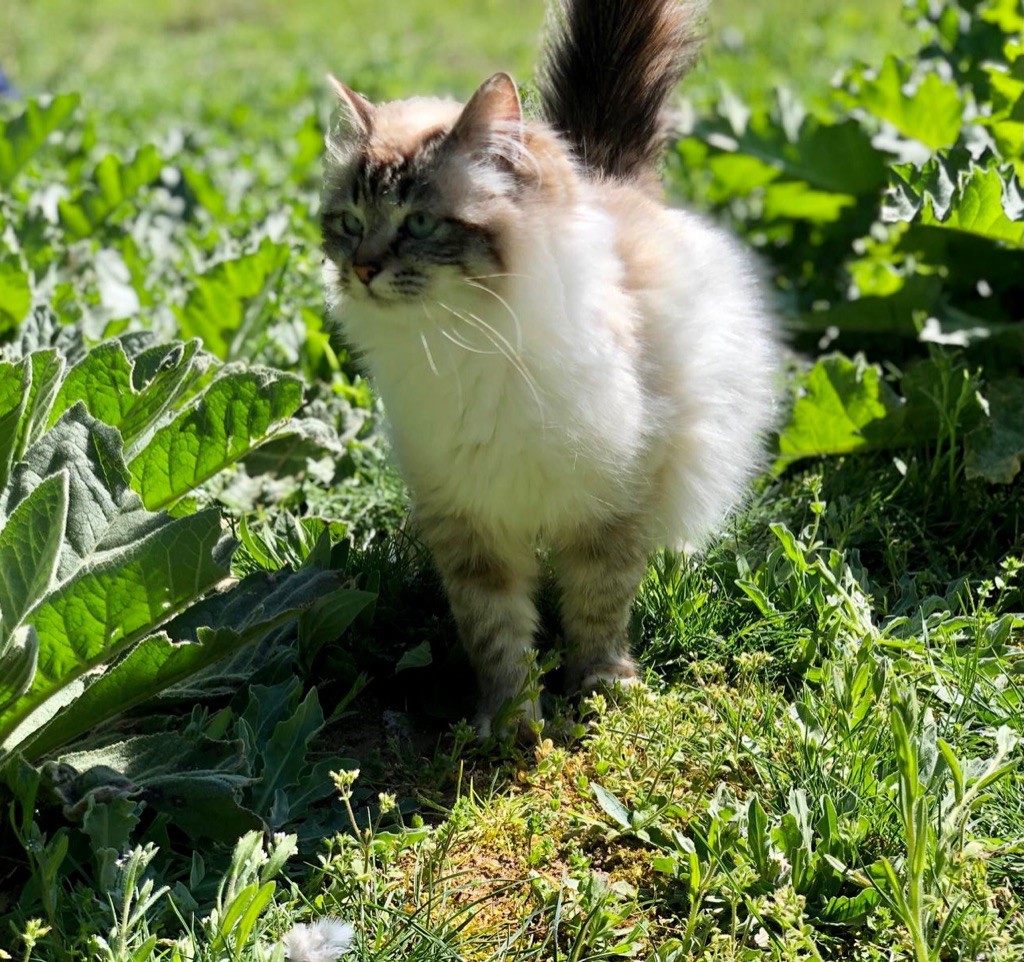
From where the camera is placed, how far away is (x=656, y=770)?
240 centimetres

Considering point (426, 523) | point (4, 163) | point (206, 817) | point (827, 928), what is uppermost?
point (4, 163)

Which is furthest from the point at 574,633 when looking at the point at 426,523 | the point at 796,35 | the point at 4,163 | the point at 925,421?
the point at 796,35

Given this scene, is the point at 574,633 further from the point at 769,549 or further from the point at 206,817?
the point at 206,817

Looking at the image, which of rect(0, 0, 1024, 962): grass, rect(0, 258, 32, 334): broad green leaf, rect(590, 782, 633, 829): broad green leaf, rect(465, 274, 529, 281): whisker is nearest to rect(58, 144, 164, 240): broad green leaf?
rect(0, 0, 1024, 962): grass

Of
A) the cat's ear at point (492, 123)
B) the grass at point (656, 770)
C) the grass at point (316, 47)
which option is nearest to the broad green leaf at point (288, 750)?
the grass at point (656, 770)

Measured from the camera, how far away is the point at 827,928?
206 cm

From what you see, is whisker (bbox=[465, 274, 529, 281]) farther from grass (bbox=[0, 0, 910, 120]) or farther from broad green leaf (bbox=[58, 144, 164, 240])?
grass (bbox=[0, 0, 910, 120])

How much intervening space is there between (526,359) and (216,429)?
0.71 meters

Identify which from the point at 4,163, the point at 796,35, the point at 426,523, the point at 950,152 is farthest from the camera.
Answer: the point at 796,35

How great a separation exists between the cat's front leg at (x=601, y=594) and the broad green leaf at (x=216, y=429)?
706 millimetres

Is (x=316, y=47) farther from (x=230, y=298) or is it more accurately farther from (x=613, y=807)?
(x=613, y=807)

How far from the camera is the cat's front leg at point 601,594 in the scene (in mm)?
2705

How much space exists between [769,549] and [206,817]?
1536 millimetres

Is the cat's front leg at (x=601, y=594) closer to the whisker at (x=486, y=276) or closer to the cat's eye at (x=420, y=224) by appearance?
the whisker at (x=486, y=276)
